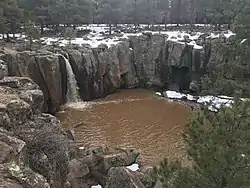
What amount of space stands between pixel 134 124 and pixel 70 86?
7.09m

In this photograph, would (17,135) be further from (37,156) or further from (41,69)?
(41,69)

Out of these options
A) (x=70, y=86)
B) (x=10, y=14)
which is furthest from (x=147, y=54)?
(x=10, y=14)

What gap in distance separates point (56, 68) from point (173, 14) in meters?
30.4

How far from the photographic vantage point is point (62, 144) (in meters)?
10.0

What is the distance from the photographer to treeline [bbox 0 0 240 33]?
31.5 metres

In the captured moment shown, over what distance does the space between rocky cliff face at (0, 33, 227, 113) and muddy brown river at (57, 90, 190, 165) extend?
5.78 ft

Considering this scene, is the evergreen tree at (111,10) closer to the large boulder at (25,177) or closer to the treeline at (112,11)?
the treeline at (112,11)

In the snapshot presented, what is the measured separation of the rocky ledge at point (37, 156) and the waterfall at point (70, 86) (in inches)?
459

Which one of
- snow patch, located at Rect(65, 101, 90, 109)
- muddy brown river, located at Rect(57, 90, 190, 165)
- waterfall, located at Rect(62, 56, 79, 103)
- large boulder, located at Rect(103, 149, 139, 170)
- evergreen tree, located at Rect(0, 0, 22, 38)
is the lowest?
muddy brown river, located at Rect(57, 90, 190, 165)

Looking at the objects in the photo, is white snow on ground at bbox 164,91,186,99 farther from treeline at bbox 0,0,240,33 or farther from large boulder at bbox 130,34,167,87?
treeline at bbox 0,0,240,33

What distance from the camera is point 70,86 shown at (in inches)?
1094

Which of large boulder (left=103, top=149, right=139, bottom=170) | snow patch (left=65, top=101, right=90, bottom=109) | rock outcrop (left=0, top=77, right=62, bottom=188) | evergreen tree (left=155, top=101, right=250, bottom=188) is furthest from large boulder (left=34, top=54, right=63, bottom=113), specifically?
evergreen tree (left=155, top=101, right=250, bottom=188)

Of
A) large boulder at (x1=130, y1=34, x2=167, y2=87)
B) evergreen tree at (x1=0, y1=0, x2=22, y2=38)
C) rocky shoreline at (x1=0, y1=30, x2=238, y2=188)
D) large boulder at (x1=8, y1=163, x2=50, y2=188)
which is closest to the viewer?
large boulder at (x1=8, y1=163, x2=50, y2=188)

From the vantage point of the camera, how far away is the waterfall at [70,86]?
2741 cm
